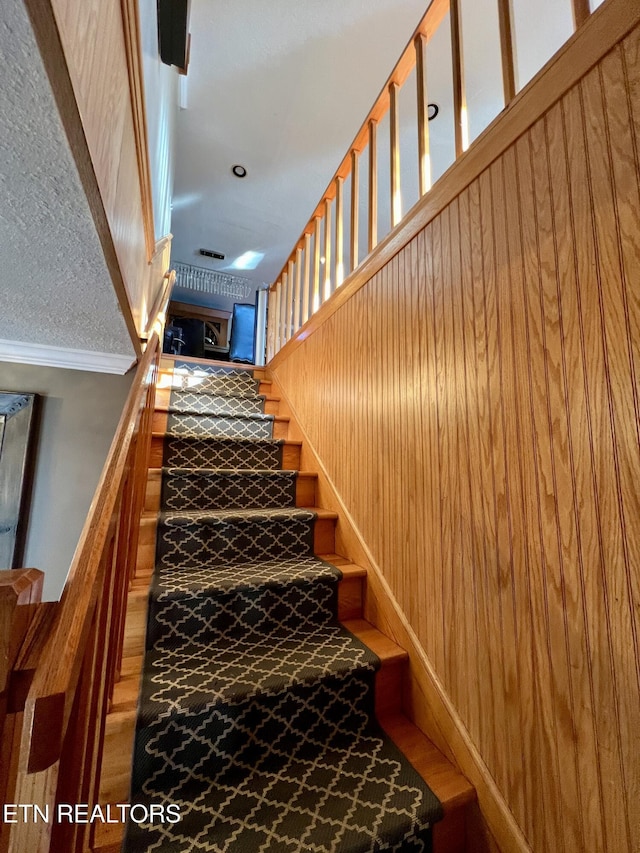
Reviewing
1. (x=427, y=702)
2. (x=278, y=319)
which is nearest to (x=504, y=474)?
(x=427, y=702)

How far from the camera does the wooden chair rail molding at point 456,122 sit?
0.87 meters

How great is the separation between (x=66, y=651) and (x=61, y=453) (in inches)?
80.9

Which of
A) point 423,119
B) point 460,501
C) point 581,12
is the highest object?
point 423,119

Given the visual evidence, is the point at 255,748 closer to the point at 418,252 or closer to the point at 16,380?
the point at 418,252

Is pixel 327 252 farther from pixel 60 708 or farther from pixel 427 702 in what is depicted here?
pixel 60 708

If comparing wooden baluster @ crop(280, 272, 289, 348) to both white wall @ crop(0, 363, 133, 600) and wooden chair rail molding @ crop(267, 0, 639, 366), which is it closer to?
wooden chair rail molding @ crop(267, 0, 639, 366)

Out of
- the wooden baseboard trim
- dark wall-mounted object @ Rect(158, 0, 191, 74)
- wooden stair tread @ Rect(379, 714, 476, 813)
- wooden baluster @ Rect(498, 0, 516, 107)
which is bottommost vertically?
wooden stair tread @ Rect(379, 714, 476, 813)

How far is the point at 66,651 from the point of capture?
500 mm

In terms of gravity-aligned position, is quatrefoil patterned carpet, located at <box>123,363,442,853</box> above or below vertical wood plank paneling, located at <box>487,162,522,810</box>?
below

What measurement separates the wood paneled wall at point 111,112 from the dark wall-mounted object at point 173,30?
2.08 ft

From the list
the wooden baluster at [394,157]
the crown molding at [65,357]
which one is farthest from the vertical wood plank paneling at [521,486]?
the crown molding at [65,357]

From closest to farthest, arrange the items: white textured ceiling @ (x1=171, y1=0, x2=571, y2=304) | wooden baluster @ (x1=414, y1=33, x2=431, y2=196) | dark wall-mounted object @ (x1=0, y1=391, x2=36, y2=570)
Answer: wooden baluster @ (x1=414, y1=33, x2=431, y2=196) → dark wall-mounted object @ (x1=0, y1=391, x2=36, y2=570) → white textured ceiling @ (x1=171, y1=0, x2=571, y2=304)

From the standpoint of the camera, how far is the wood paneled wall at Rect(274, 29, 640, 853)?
2.50 ft

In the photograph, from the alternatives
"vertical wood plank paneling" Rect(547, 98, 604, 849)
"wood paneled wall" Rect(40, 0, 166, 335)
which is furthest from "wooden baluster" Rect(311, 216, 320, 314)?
"vertical wood plank paneling" Rect(547, 98, 604, 849)
